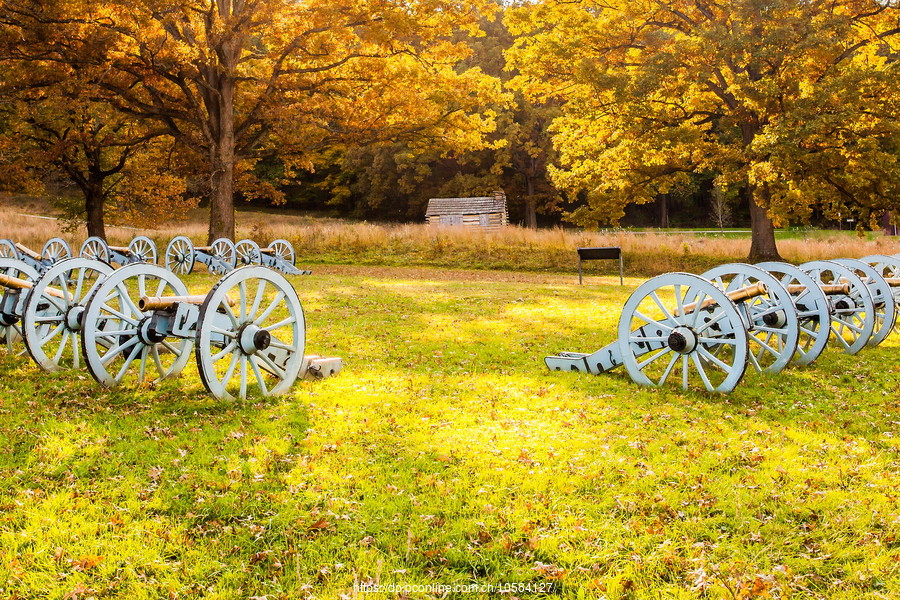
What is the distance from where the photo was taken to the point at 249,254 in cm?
1878

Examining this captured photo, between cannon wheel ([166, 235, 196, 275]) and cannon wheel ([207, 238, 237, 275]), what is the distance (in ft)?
1.96

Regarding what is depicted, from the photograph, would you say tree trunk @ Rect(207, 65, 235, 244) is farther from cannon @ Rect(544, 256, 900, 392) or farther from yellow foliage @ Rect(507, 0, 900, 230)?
cannon @ Rect(544, 256, 900, 392)

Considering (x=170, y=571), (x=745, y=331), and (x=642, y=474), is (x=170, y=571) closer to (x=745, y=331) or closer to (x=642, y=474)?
(x=642, y=474)

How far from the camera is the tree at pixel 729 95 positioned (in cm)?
1728

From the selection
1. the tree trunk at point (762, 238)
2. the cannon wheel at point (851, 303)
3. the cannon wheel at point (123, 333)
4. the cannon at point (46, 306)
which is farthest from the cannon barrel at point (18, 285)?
the tree trunk at point (762, 238)

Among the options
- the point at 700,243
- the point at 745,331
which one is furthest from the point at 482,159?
the point at 745,331

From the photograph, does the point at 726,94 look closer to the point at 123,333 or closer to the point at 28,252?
the point at 123,333

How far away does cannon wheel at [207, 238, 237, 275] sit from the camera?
60.3ft

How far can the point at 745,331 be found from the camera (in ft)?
20.1

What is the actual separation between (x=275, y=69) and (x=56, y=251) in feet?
27.2

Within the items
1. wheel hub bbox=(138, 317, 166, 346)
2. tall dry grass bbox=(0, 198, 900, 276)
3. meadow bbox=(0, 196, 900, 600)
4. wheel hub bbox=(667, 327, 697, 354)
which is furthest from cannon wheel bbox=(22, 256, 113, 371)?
tall dry grass bbox=(0, 198, 900, 276)

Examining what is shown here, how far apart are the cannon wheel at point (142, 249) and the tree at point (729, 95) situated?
41.3 ft

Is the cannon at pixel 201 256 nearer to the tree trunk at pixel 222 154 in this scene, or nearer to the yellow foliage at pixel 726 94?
the tree trunk at pixel 222 154

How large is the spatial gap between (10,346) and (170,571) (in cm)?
595
